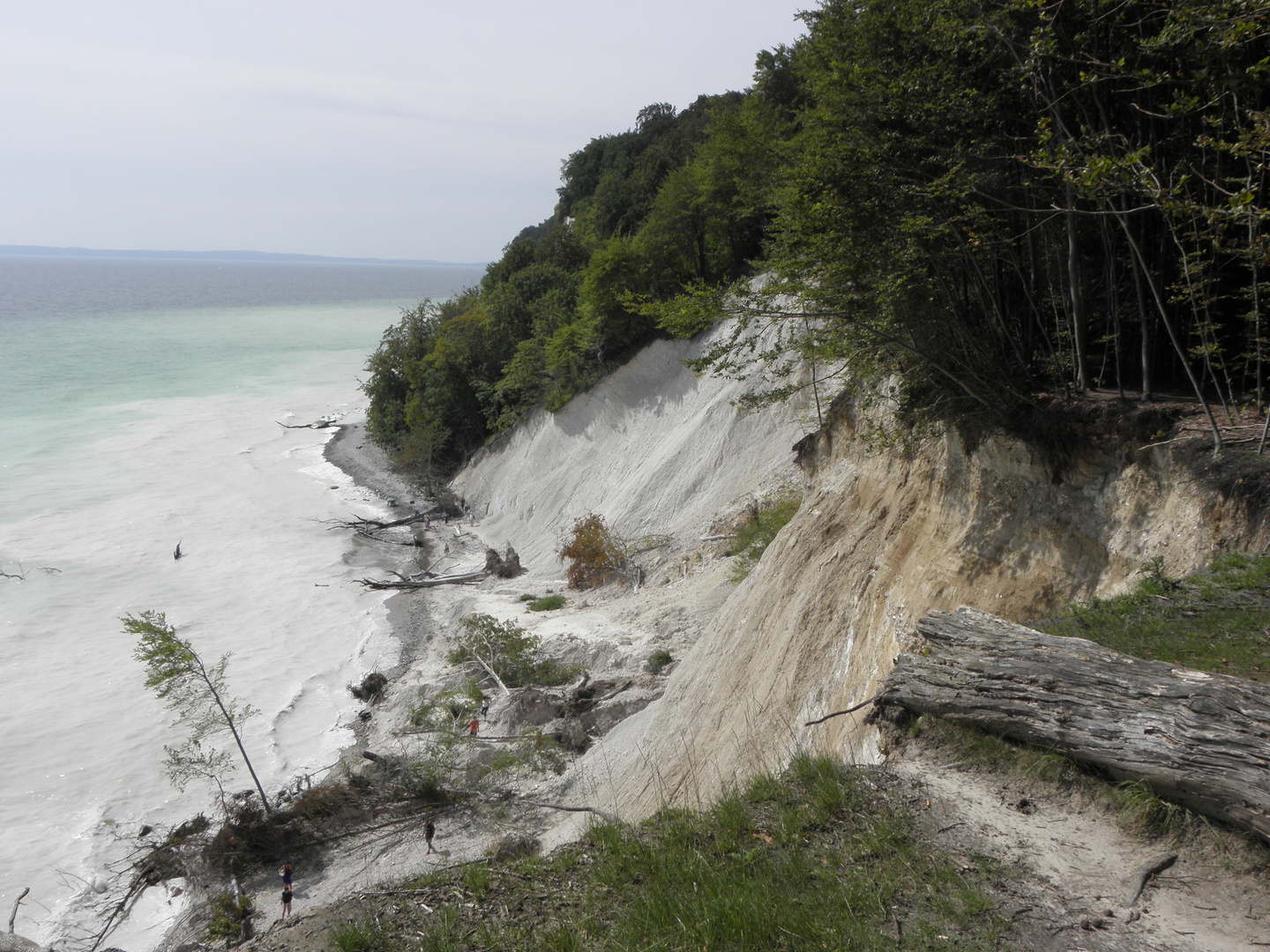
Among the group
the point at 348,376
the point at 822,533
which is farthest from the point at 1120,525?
the point at 348,376

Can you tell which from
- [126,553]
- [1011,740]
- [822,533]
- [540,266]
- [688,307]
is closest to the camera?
[1011,740]

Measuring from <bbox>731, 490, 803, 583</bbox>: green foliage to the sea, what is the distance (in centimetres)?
1178

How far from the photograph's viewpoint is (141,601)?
27.4 metres

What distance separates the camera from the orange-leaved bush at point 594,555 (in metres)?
24.4

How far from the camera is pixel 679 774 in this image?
35.7 ft

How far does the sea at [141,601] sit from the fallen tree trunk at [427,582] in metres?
0.79

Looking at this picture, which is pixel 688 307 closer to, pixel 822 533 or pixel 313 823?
pixel 822 533

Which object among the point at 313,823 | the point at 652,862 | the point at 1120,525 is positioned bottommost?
the point at 313,823

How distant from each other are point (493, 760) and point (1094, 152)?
15.4 m

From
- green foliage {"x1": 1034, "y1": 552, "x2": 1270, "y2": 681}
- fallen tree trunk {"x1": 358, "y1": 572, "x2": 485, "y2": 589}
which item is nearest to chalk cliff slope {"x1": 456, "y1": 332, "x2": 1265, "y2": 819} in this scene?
green foliage {"x1": 1034, "y1": 552, "x2": 1270, "y2": 681}

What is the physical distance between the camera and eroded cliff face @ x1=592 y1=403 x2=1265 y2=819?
848 cm

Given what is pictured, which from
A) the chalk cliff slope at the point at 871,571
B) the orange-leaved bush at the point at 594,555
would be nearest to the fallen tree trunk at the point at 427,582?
the orange-leaved bush at the point at 594,555

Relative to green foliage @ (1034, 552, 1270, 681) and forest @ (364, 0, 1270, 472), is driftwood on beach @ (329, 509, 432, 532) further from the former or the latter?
green foliage @ (1034, 552, 1270, 681)

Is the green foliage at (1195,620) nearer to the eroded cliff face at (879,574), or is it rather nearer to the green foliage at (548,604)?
the eroded cliff face at (879,574)
